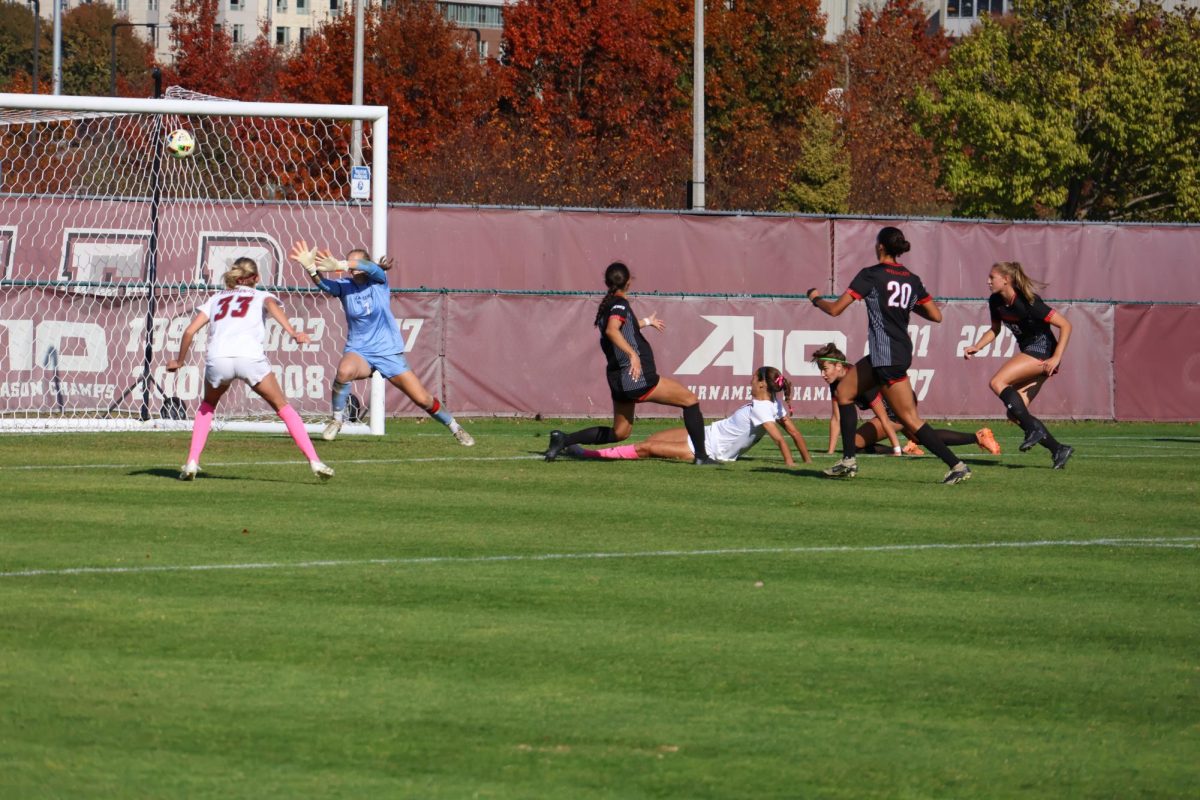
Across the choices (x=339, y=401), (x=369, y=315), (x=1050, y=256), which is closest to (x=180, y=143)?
(x=339, y=401)

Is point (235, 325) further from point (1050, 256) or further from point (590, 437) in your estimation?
point (1050, 256)

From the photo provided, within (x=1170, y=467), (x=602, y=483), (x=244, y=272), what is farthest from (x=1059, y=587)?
(x=1170, y=467)

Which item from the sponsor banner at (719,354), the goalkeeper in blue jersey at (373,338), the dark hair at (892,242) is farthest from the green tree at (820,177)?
the dark hair at (892,242)

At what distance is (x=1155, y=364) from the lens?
26.5 m

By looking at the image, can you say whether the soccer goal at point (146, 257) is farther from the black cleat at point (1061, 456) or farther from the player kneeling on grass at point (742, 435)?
the black cleat at point (1061, 456)

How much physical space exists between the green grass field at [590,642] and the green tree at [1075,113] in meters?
37.6

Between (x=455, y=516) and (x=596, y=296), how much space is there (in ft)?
40.6

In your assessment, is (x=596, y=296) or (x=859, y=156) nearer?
(x=596, y=296)

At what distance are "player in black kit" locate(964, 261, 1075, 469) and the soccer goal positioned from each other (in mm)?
6547

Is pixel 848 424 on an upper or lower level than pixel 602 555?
upper

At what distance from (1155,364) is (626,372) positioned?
43.1ft

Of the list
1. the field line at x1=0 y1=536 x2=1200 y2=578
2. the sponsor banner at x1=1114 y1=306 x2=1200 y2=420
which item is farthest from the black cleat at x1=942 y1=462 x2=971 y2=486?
the sponsor banner at x1=1114 y1=306 x2=1200 y2=420

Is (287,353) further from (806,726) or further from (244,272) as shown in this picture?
(806,726)

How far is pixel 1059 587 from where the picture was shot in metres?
9.60
